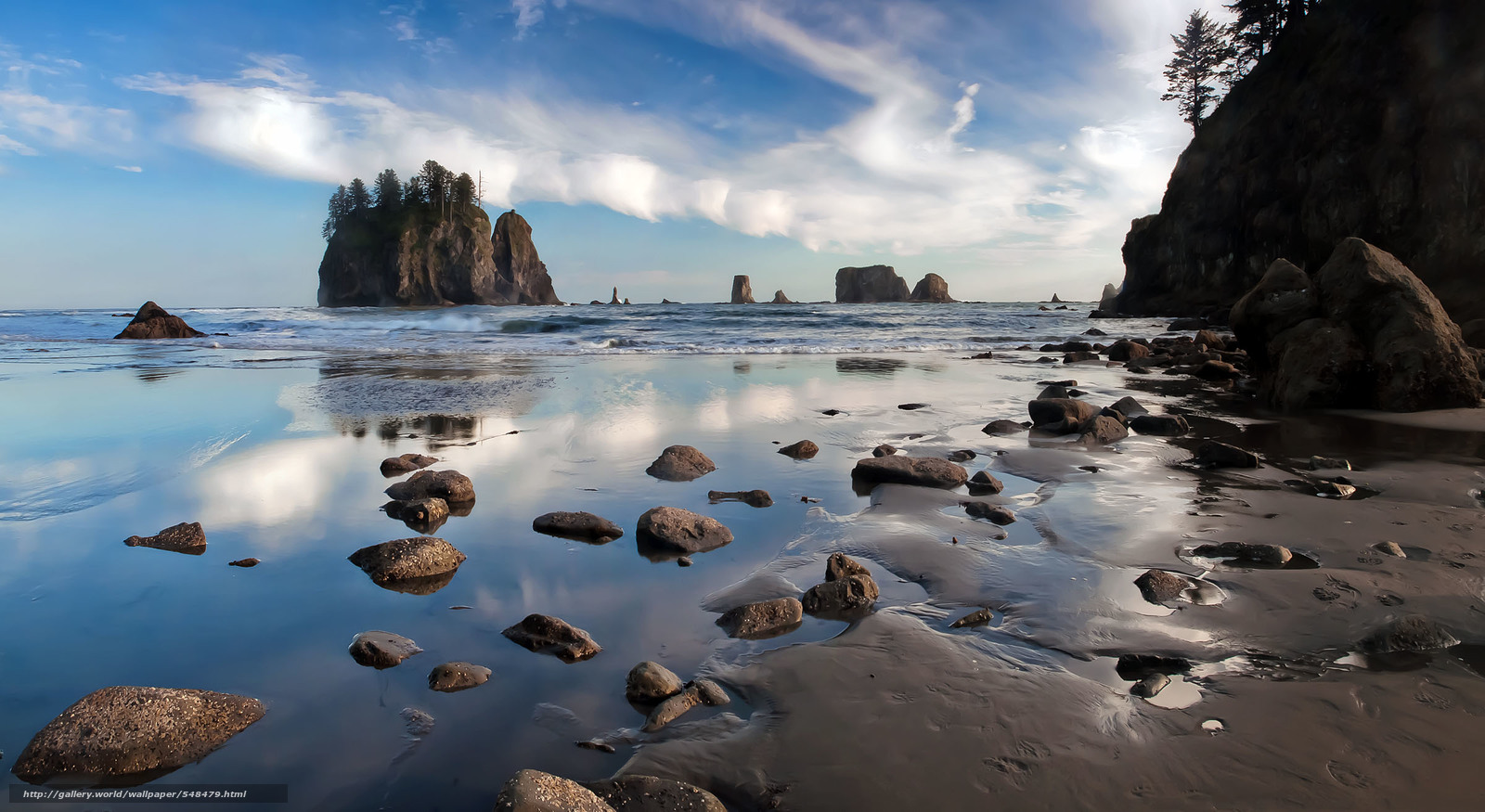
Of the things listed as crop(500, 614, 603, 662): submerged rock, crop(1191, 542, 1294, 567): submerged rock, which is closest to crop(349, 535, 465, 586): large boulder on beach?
crop(500, 614, 603, 662): submerged rock

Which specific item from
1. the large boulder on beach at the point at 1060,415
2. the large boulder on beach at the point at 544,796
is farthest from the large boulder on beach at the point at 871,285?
the large boulder on beach at the point at 544,796

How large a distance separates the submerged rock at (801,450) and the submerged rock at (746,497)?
101cm

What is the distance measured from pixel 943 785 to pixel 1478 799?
1.24m

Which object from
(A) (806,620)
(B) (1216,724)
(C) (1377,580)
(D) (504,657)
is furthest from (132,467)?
(C) (1377,580)

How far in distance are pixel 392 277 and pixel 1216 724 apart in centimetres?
9386

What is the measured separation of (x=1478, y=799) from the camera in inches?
65.2

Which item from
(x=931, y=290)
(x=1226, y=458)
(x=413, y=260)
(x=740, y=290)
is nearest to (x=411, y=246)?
(x=413, y=260)

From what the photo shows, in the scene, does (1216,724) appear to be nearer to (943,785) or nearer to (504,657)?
(943,785)

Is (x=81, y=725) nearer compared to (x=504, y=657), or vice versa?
(x=81, y=725)

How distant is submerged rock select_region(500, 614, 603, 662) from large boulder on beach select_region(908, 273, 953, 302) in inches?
4486

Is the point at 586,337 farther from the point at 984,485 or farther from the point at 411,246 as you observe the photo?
the point at 411,246

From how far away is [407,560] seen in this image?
3.13 metres

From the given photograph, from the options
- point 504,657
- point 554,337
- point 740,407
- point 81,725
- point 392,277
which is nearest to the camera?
point 81,725

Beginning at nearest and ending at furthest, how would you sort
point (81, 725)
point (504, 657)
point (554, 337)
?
point (81, 725) < point (504, 657) < point (554, 337)
